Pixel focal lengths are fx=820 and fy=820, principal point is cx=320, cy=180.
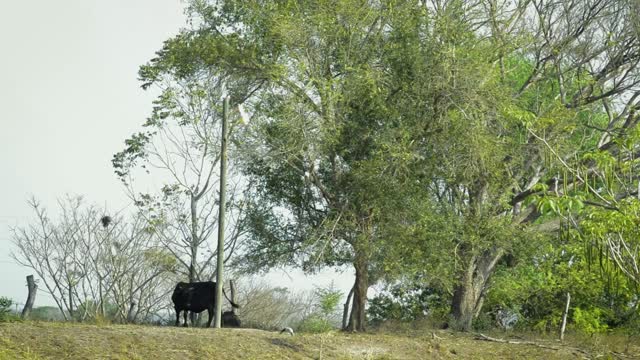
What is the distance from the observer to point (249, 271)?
21438 millimetres

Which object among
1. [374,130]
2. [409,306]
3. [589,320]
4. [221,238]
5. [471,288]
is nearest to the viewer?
[221,238]

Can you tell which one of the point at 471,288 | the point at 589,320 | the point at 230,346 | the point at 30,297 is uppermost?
the point at 471,288

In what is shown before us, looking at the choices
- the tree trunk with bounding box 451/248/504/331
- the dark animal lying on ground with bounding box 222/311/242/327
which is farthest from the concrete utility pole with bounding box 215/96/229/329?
the tree trunk with bounding box 451/248/504/331

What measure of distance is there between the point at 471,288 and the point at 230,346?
1056 centimetres

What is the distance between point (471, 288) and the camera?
74.8 ft

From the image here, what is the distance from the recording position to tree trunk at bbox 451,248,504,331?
2231cm

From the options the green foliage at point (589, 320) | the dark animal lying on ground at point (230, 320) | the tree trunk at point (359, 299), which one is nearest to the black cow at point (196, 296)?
the dark animal lying on ground at point (230, 320)

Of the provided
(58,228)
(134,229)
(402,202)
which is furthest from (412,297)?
(58,228)

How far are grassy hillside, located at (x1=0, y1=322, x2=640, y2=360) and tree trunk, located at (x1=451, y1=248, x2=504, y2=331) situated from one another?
4016 mm

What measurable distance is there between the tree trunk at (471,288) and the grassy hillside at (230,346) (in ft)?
13.2

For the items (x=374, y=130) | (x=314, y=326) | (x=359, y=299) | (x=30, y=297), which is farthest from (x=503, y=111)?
(x=30, y=297)

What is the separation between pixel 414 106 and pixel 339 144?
2.04 m

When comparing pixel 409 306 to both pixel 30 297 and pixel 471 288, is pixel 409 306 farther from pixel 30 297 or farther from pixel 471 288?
pixel 30 297

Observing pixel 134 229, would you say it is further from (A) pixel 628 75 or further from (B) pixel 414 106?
(A) pixel 628 75
